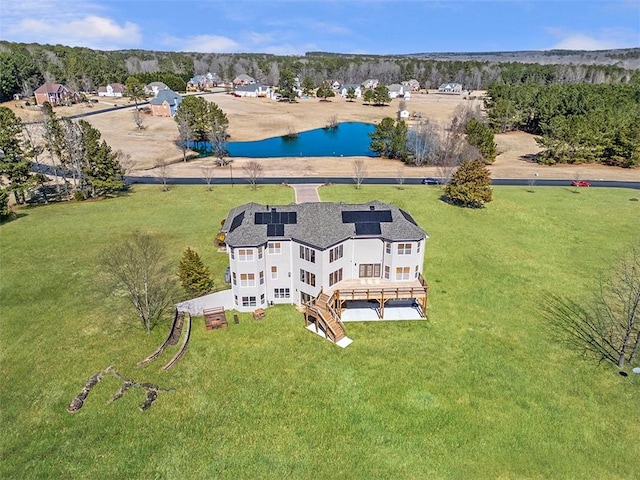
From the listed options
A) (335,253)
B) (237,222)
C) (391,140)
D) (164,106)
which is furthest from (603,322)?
(164,106)

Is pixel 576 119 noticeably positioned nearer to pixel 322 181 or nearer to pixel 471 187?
pixel 471 187

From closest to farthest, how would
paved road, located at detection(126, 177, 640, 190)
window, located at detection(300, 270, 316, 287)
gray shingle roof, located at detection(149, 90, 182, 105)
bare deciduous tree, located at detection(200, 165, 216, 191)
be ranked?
1. window, located at detection(300, 270, 316, 287)
2. bare deciduous tree, located at detection(200, 165, 216, 191)
3. paved road, located at detection(126, 177, 640, 190)
4. gray shingle roof, located at detection(149, 90, 182, 105)

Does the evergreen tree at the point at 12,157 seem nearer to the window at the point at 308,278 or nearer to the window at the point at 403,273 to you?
the window at the point at 308,278

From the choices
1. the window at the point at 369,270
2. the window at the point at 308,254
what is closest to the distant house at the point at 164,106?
the window at the point at 308,254

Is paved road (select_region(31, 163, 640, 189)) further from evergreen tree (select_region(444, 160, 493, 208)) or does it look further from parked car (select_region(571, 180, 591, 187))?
evergreen tree (select_region(444, 160, 493, 208))

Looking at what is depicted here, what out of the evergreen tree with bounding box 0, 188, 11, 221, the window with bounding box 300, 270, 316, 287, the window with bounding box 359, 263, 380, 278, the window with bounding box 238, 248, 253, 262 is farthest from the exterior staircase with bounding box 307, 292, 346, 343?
the evergreen tree with bounding box 0, 188, 11, 221

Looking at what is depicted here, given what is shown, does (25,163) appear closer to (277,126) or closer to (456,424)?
(456,424)
